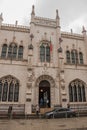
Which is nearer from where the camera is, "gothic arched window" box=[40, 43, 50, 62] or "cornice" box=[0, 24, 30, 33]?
"gothic arched window" box=[40, 43, 50, 62]

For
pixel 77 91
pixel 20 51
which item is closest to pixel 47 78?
pixel 77 91

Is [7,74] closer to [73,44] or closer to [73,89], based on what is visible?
[73,89]

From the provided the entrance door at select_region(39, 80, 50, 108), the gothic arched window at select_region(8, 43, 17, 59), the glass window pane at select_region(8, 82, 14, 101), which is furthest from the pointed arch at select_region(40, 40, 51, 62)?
the glass window pane at select_region(8, 82, 14, 101)

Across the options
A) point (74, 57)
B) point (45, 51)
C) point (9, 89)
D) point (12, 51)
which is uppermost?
point (45, 51)

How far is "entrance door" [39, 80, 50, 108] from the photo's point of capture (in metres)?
21.2

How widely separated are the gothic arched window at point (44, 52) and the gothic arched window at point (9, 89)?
6235mm

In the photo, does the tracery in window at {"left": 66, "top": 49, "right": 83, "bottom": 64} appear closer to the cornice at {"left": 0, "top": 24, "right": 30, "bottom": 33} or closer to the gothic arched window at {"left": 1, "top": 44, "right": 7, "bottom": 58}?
the cornice at {"left": 0, "top": 24, "right": 30, "bottom": 33}

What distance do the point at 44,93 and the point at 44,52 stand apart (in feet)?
24.5

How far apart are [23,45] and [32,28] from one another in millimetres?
3670

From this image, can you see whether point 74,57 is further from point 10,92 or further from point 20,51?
point 10,92

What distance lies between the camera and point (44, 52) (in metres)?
23.7

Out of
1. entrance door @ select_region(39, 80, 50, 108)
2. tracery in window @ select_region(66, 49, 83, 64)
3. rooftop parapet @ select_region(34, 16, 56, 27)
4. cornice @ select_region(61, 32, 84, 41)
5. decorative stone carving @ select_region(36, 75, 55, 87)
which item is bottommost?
entrance door @ select_region(39, 80, 50, 108)

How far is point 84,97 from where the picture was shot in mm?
22812

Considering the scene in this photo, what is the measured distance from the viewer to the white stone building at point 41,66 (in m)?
20.3
